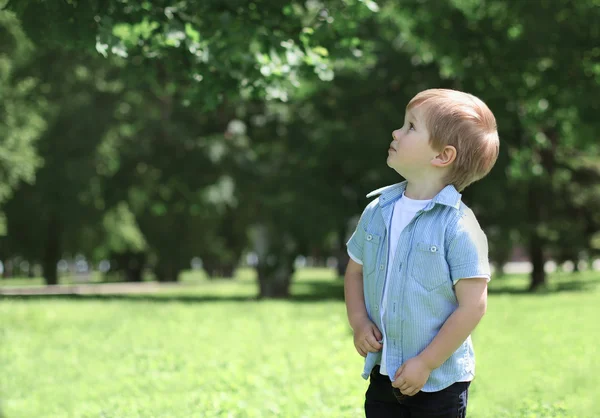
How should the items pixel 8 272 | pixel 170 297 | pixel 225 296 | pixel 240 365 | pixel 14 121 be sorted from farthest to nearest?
1. pixel 8 272
2. pixel 225 296
3. pixel 170 297
4. pixel 14 121
5. pixel 240 365

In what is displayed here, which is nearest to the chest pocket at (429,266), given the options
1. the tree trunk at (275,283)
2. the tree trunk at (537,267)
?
the tree trunk at (275,283)

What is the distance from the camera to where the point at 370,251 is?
3.25m

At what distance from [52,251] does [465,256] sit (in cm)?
3804

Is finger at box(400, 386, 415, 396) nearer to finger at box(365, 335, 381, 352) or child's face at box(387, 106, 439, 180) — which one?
finger at box(365, 335, 381, 352)

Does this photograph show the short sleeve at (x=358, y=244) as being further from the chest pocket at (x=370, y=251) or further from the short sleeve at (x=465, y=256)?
the short sleeve at (x=465, y=256)

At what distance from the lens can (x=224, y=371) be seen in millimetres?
8883

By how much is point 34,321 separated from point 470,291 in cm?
1369

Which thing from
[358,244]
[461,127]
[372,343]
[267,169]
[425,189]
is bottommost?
[372,343]

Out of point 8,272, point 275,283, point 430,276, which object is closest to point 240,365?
point 430,276

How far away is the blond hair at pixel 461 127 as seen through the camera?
3074mm

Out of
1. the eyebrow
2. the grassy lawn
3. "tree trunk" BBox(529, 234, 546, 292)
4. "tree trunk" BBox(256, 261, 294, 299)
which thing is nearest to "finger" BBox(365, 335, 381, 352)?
the eyebrow

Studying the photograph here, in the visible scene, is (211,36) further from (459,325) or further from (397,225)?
(459,325)

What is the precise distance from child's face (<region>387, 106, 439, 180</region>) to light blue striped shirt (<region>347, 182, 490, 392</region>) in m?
0.14

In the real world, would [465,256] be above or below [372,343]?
above
